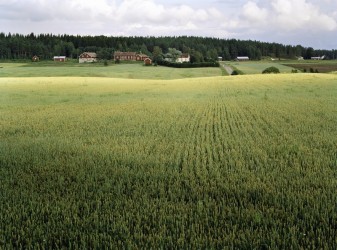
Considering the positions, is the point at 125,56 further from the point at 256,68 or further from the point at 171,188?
the point at 171,188

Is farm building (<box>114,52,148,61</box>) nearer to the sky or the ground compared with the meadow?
nearer to the sky

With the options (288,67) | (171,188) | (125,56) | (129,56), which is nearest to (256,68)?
(288,67)

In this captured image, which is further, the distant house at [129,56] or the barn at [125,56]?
the distant house at [129,56]

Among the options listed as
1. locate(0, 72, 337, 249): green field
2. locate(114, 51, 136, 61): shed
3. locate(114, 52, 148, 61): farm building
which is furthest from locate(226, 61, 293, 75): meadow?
locate(0, 72, 337, 249): green field

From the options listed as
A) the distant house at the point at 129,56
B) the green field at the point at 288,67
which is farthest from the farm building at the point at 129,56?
the green field at the point at 288,67

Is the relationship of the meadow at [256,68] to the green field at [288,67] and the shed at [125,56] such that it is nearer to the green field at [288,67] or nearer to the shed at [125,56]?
the green field at [288,67]

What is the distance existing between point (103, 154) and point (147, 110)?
12742 mm

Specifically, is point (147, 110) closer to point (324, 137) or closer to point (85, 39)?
point (324, 137)

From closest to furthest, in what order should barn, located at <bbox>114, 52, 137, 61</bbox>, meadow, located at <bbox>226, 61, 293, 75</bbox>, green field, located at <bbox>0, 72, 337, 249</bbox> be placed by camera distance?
green field, located at <bbox>0, 72, 337, 249</bbox> → meadow, located at <bbox>226, 61, 293, 75</bbox> → barn, located at <bbox>114, 52, 137, 61</bbox>

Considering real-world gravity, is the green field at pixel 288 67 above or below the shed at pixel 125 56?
below

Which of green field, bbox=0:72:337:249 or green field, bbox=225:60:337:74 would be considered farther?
green field, bbox=225:60:337:74

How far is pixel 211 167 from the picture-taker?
403 inches

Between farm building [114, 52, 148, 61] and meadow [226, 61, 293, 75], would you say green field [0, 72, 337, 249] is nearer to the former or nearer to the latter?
meadow [226, 61, 293, 75]

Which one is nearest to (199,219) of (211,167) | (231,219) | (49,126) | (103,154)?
(231,219)
